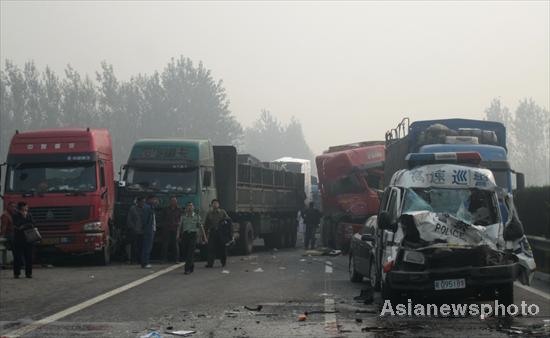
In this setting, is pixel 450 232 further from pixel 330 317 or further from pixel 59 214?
pixel 59 214

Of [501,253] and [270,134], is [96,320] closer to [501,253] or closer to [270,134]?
[501,253]

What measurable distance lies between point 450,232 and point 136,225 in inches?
459

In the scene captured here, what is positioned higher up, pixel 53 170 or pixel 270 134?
pixel 270 134

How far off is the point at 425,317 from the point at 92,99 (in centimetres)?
8616

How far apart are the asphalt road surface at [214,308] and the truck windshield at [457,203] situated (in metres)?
1.55

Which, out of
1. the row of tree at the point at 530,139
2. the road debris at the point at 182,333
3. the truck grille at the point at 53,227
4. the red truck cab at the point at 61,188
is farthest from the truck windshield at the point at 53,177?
the row of tree at the point at 530,139

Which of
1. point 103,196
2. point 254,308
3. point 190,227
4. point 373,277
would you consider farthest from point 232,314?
point 103,196

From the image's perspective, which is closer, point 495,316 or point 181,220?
point 495,316

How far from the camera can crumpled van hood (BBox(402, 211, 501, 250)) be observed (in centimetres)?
1144

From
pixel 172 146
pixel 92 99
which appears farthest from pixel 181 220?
pixel 92 99

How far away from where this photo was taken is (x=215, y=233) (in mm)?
21156

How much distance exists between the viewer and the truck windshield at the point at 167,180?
2291 cm

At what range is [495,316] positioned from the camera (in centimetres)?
1113

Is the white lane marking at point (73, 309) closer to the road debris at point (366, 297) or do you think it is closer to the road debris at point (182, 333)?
the road debris at point (182, 333)
